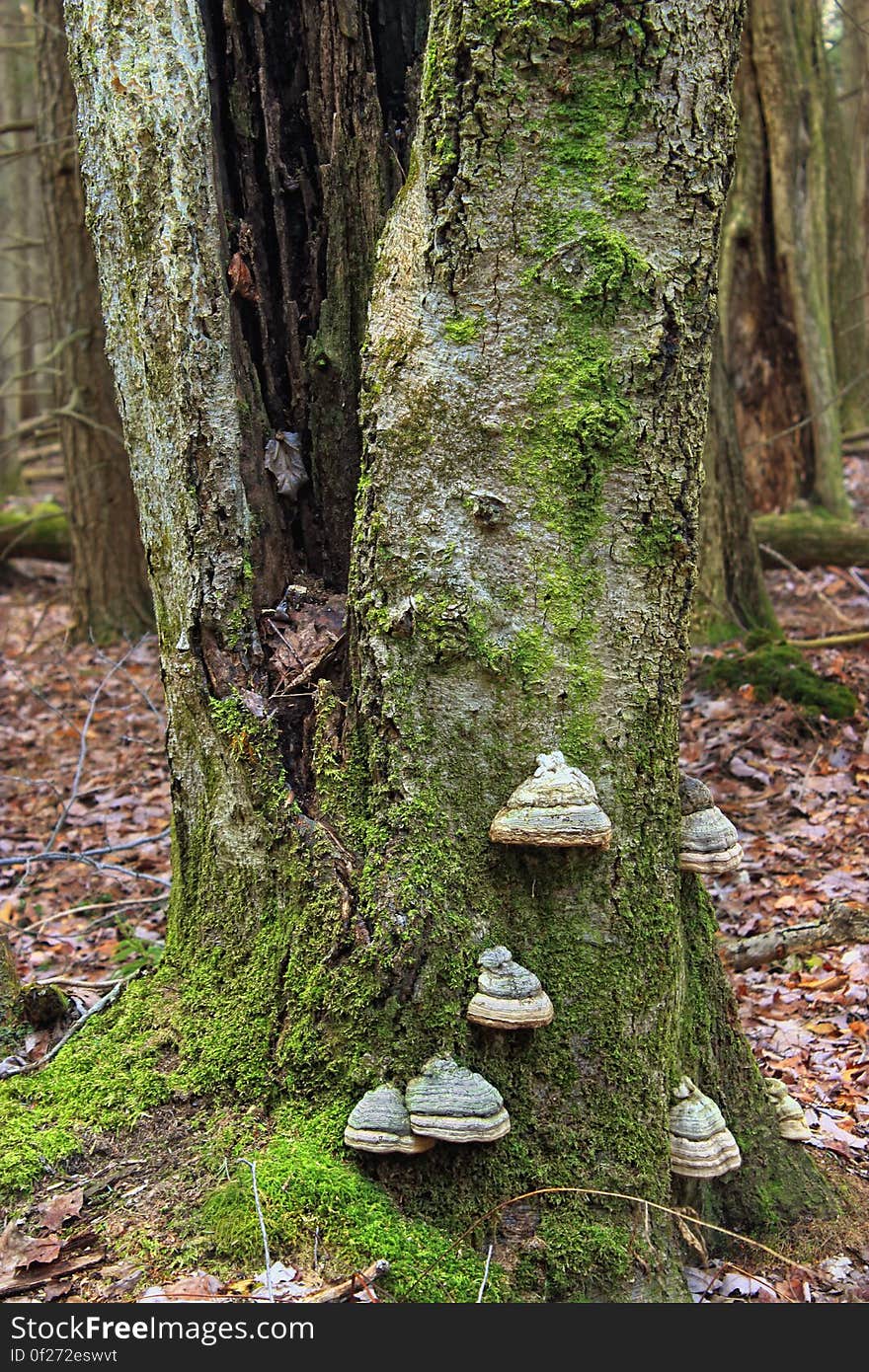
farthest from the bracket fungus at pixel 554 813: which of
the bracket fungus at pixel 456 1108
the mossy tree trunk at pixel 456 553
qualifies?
the bracket fungus at pixel 456 1108

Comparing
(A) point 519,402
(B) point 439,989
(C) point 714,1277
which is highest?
(A) point 519,402

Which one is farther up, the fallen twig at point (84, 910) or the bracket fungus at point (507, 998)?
the bracket fungus at point (507, 998)

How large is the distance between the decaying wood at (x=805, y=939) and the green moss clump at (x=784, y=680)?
10.8ft

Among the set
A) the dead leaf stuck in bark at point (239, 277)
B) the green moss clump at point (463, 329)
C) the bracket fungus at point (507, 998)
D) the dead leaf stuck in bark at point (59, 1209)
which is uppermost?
the dead leaf stuck in bark at point (239, 277)

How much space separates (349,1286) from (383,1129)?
1.13ft

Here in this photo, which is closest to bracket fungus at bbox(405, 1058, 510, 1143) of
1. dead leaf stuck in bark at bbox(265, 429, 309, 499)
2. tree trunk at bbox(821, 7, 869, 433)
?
dead leaf stuck in bark at bbox(265, 429, 309, 499)

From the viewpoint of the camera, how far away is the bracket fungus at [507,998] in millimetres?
2674

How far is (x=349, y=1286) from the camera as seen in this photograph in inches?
99.5

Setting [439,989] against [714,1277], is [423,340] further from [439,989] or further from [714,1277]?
[714,1277]

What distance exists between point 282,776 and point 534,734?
738mm

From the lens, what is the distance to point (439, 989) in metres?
2.80

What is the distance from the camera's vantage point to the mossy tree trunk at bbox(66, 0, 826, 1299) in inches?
106

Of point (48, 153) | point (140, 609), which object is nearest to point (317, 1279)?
point (140, 609)

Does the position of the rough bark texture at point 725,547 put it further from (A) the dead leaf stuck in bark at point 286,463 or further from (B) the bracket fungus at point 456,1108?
(B) the bracket fungus at point 456,1108
